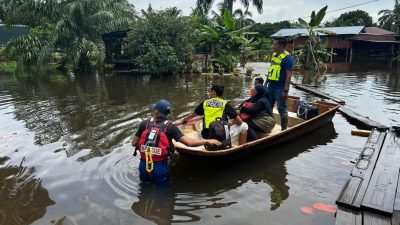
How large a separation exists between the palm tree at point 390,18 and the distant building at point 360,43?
1016 centimetres

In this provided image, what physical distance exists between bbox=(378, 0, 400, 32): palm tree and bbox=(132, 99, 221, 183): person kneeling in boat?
168 feet

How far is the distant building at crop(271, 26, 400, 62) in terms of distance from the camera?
37.2m

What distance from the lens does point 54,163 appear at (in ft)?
21.6

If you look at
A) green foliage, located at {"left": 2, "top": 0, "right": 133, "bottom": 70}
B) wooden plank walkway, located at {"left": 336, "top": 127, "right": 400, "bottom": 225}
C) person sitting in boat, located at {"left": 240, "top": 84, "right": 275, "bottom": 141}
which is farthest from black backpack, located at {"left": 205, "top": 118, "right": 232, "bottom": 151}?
green foliage, located at {"left": 2, "top": 0, "right": 133, "bottom": 70}

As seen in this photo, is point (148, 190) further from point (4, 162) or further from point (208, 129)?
point (4, 162)

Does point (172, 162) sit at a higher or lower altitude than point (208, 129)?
lower

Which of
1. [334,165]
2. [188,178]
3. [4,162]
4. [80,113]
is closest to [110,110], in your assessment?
[80,113]

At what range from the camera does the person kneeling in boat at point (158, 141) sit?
4.82m

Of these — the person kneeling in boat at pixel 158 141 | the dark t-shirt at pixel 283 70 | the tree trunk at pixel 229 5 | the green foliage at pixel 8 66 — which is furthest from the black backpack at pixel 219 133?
the tree trunk at pixel 229 5

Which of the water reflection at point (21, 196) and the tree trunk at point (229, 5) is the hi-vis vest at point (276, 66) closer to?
the water reflection at point (21, 196)

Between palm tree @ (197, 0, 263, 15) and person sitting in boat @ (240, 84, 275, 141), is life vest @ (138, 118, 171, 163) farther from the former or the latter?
palm tree @ (197, 0, 263, 15)

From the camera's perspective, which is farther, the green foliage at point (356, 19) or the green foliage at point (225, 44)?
the green foliage at point (356, 19)

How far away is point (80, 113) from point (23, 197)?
6242 millimetres

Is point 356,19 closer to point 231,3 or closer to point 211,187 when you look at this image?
point 231,3
